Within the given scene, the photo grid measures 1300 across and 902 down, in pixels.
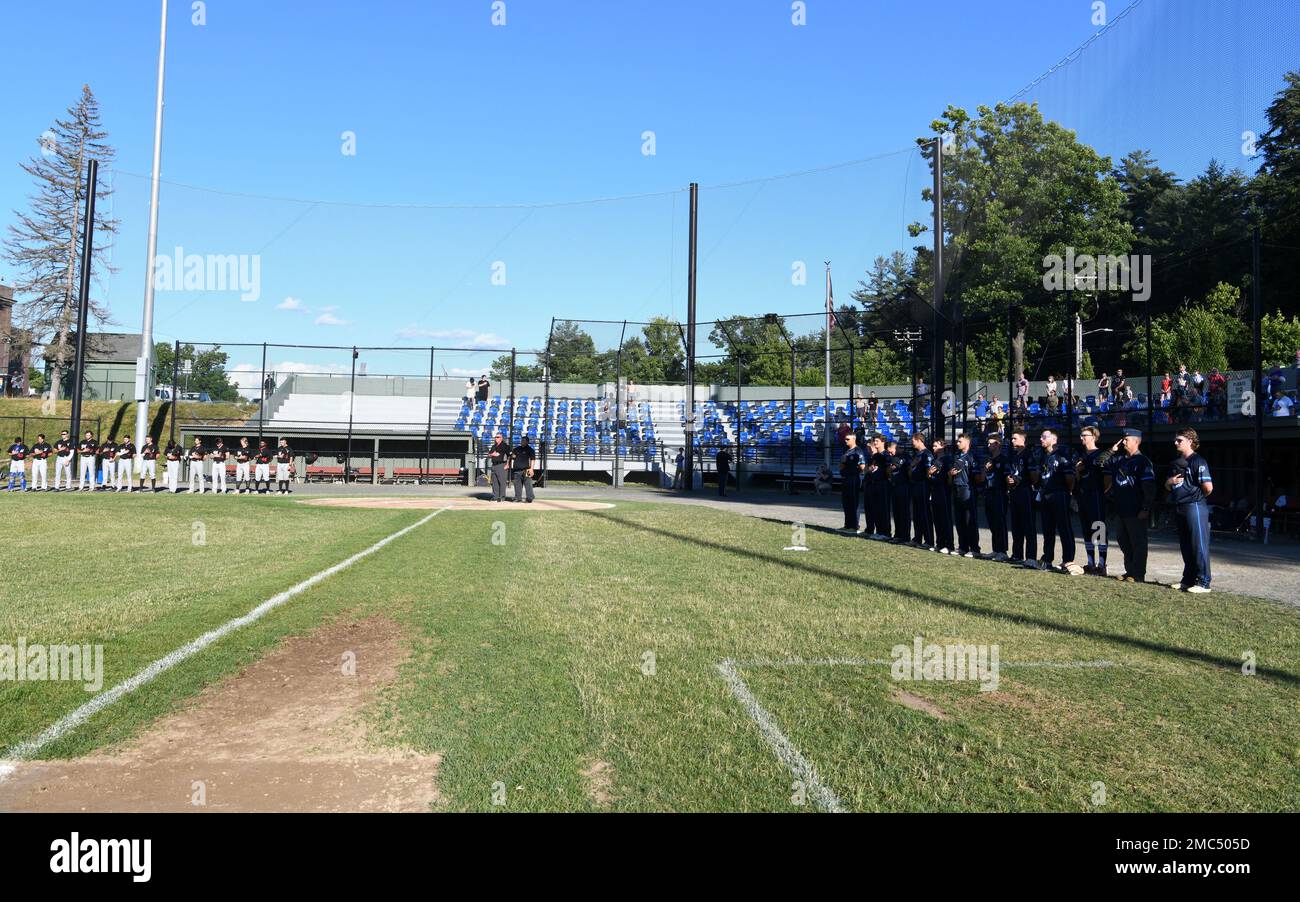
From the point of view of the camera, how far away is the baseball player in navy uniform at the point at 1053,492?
40.3ft

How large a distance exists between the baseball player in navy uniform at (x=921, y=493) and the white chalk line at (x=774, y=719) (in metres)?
9.17

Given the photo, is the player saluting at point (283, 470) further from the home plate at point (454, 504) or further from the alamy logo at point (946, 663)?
the alamy logo at point (946, 663)

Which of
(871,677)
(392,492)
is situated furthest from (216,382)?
(871,677)

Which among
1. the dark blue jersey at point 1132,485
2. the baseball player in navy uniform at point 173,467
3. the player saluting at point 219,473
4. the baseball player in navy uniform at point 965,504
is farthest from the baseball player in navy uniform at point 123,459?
the dark blue jersey at point 1132,485

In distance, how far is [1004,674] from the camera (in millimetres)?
5938

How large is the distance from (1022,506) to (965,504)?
137 centimetres

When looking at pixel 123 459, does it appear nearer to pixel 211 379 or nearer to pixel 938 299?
pixel 211 379

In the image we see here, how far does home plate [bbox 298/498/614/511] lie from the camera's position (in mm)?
22172

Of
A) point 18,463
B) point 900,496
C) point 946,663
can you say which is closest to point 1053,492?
point 900,496

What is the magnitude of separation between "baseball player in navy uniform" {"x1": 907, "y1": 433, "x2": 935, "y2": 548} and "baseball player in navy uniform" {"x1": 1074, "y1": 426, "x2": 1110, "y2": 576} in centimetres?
326

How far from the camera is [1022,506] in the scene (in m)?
12.9

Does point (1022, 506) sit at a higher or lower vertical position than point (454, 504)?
higher

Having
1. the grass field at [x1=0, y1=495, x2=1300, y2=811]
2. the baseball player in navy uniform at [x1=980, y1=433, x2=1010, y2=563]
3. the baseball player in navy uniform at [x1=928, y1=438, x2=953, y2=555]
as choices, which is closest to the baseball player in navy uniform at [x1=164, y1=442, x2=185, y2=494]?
the grass field at [x1=0, y1=495, x2=1300, y2=811]
